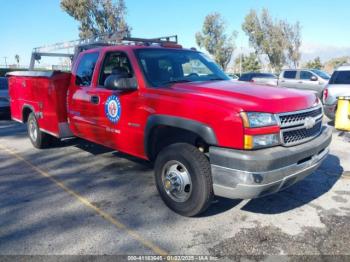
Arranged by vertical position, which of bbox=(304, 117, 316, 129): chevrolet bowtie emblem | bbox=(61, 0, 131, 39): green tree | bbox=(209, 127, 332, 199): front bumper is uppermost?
bbox=(61, 0, 131, 39): green tree

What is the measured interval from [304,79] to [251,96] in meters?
15.7

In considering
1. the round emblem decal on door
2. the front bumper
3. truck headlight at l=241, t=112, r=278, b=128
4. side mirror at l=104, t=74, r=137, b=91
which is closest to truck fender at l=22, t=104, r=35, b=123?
the round emblem decal on door

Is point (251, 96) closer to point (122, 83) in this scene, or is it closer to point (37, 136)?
point (122, 83)

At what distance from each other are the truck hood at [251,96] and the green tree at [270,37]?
42.0 m

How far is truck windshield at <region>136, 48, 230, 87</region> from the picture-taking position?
14.2 feet

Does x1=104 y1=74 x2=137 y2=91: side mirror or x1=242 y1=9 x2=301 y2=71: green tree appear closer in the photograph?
x1=104 y1=74 x2=137 y2=91: side mirror

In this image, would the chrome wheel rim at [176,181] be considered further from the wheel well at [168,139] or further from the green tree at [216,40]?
the green tree at [216,40]

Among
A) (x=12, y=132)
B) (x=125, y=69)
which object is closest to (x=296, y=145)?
(x=125, y=69)

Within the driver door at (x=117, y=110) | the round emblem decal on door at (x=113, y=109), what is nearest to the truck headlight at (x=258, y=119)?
the driver door at (x=117, y=110)

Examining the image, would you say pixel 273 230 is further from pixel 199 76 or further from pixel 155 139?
pixel 199 76

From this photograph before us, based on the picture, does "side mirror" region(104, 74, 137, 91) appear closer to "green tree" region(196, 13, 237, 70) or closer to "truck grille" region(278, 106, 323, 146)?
"truck grille" region(278, 106, 323, 146)

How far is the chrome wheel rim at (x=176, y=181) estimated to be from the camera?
146 inches

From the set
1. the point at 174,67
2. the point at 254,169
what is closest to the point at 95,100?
the point at 174,67

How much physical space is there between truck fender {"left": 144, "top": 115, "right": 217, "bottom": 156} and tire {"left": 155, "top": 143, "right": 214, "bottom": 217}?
25 cm
